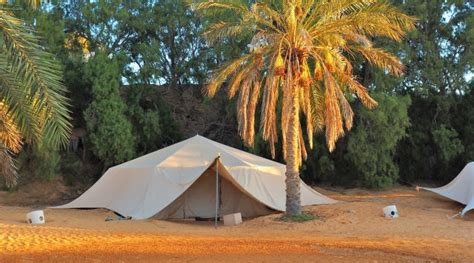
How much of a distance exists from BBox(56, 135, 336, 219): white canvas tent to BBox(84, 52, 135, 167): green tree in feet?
16.3

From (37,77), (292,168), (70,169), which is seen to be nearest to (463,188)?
(292,168)

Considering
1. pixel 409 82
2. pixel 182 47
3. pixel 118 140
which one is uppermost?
pixel 182 47

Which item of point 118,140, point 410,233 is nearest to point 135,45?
point 118,140

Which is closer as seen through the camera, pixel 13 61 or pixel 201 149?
pixel 13 61

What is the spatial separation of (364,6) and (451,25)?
1211 centimetres

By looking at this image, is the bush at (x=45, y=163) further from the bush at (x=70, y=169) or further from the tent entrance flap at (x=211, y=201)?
the tent entrance flap at (x=211, y=201)

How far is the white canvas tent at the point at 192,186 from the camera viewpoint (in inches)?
642

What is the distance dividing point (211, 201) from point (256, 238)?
5630mm

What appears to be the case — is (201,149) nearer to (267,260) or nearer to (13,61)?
(267,260)

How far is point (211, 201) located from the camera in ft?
56.8

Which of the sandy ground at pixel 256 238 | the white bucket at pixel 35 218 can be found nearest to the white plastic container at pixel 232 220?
the sandy ground at pixel 256 238

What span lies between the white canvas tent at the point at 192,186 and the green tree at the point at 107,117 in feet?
16.3

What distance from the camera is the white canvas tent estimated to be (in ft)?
53.5

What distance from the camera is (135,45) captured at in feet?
90.1
